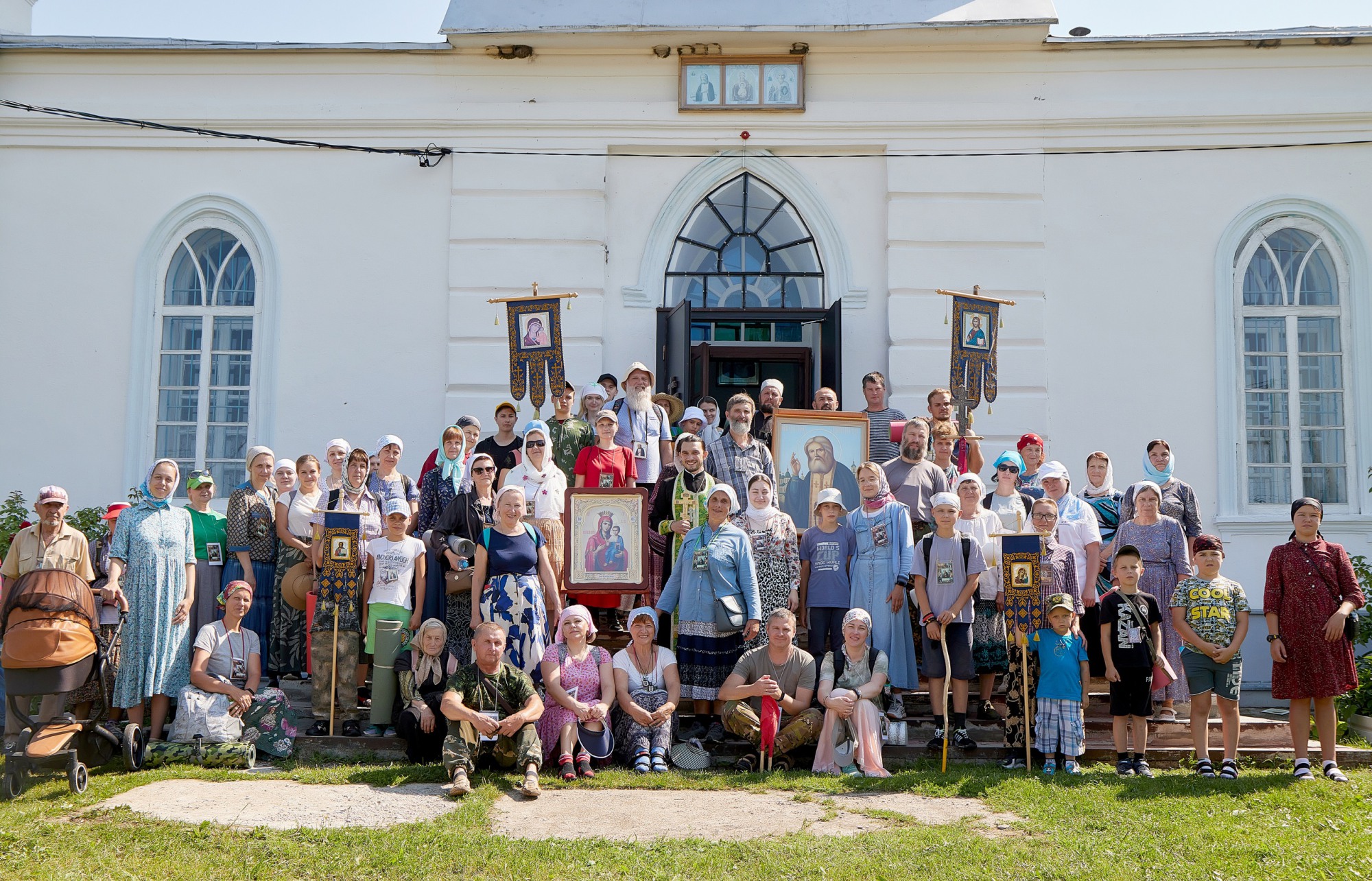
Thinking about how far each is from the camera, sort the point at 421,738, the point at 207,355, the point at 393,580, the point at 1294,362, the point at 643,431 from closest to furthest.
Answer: the point at 421,738 → the point at 393,580 → the point at 643,431 → the point at 1294,362 → the point at 207,355

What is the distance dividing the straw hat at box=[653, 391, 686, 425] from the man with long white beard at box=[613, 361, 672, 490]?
0.75 metres

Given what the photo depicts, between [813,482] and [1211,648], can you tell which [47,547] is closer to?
[813,482]

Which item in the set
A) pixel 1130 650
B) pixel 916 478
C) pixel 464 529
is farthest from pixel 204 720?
pixel 1130 650

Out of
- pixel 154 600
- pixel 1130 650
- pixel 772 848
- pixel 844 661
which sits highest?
pixel 154 600

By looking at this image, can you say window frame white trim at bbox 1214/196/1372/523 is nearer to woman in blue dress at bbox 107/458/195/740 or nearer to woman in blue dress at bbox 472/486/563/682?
woman in blue dress at bbox 472/486/563/682

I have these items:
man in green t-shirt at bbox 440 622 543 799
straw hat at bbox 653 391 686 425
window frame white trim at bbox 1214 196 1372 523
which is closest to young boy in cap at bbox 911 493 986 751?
man in green t-shirt at bbox 440 622 543 799

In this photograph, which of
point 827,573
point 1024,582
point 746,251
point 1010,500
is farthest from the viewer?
point 746,251

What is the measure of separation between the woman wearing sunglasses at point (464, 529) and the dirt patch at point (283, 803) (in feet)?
4.66

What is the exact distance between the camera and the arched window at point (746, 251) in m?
12.1

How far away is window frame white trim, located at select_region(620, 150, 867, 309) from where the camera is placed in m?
11.9

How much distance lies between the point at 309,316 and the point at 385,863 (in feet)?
24.1

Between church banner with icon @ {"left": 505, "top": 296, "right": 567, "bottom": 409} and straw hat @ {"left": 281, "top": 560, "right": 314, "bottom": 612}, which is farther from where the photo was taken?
church banner with icon @ {"left": 505, "top": 296, "right": 567, "bottom": 409}

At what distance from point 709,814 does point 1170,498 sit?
446cm

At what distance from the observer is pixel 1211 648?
7484mm
